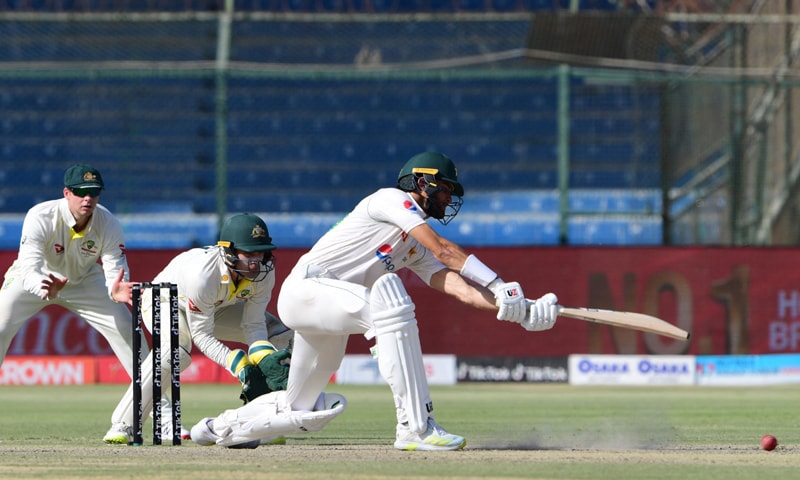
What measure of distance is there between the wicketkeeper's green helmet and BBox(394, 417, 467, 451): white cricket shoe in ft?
3.99

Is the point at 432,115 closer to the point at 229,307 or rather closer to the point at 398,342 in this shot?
the point at 229,307

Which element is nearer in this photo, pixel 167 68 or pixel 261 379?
pixel 261 379

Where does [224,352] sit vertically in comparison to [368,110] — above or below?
below

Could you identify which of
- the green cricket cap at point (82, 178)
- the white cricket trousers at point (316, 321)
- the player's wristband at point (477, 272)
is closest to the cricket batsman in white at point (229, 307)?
the white cricket trousers at point (316, 321)

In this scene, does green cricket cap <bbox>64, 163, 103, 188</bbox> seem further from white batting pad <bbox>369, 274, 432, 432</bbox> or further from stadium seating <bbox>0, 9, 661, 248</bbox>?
stadium seating <bbox>0, 9, 661, 248</bbox>

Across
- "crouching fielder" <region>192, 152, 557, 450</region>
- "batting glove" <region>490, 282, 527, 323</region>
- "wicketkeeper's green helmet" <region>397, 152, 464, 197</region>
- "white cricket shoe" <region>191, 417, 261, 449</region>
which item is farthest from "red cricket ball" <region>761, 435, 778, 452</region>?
"white cricket shoe" <region>191, 417, 261, 449</region>

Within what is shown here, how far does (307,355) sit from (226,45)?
12.3 metres

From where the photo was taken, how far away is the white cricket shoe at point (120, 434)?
7.71 metres

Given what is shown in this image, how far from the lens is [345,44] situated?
1842 centimetres

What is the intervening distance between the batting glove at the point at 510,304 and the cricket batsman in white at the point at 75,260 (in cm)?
253

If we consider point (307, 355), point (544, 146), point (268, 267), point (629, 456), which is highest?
point (544, 146)

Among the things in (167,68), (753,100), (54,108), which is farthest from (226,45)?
(753,100)

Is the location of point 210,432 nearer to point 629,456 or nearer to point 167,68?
point 629,456

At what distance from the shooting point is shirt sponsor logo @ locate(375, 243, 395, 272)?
6777mm
